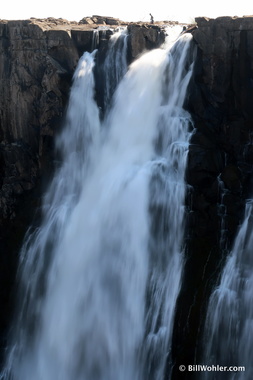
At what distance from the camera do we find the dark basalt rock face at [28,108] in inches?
816

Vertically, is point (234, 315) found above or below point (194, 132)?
below

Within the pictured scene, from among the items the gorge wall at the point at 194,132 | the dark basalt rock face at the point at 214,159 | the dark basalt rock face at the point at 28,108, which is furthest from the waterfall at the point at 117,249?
the dark basalt rock face at the point at 28,108

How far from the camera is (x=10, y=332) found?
63.2 ft

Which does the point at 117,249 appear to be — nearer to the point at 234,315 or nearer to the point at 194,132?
the point at 234,315

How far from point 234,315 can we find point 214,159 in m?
5.13

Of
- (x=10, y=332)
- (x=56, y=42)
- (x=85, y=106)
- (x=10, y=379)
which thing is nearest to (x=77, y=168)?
(x=85, y=106)

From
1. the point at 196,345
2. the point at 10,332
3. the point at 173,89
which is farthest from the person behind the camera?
the point at 10,332

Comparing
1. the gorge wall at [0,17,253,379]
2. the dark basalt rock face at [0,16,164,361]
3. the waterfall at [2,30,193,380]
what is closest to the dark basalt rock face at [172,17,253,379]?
the gorge wall at [0,17,253,379]

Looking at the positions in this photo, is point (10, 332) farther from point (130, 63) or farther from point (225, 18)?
point (225, 18)

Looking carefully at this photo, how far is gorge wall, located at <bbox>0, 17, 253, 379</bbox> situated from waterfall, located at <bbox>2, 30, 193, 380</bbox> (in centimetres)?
53

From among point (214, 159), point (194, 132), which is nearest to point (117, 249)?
point (214, 159)

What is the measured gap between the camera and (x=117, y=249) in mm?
16625

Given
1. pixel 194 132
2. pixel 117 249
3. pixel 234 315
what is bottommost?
pixel 234 315

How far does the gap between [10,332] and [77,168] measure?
7019mm
